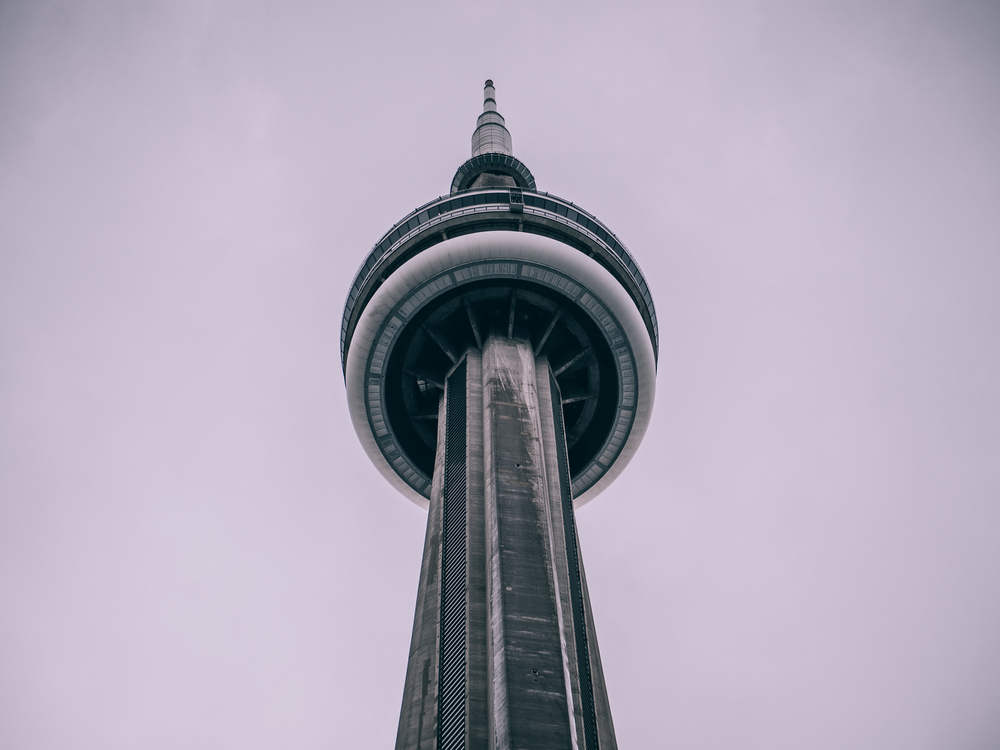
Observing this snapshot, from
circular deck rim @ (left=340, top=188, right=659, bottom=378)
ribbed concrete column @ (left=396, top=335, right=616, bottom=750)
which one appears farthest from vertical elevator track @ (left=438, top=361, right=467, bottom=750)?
circular deck rim @ (left=340, top=188, right=659, bottom=378)

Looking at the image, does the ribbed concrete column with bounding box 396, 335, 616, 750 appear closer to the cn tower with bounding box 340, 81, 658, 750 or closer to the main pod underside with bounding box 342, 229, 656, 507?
the cn tower with bounding box 340, 81, 658, 750

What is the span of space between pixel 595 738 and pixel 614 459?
56.4 ft

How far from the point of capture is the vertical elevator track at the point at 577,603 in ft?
62.3

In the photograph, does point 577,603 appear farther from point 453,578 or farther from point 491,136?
point 491,136

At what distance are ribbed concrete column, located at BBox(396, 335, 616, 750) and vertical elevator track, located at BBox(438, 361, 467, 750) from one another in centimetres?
4

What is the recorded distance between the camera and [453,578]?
2178cm

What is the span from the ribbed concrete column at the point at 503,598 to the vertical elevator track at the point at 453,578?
0.15 feet

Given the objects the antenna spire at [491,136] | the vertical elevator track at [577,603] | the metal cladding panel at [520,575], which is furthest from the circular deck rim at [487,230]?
the antenna spire at [491,136]

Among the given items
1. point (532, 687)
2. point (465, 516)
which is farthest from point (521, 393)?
point (532, 687)

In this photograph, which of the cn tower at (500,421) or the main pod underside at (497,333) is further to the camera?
the main pod underside at (497,333)

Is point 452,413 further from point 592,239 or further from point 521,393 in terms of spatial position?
point 592,239

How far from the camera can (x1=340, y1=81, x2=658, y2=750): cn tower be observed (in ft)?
60.9

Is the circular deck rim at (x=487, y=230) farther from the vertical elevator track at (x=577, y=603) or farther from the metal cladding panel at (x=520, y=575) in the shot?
the vertical elevator track at (x=577, y=603)

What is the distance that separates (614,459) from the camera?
3494 cm
